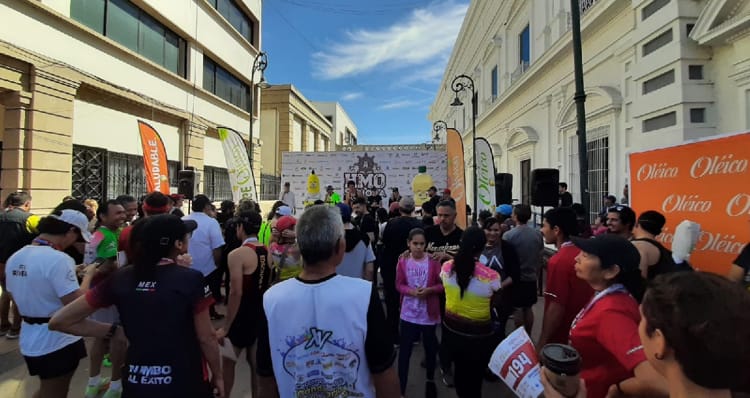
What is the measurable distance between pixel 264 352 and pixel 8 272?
90.9 inches

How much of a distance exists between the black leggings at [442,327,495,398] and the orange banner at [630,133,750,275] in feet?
10.1

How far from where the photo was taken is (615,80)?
9.81 metres

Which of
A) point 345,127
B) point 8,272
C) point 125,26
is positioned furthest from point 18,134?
point 345,127

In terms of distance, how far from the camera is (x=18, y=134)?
817 cm

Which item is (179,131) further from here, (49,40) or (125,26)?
(49,40)

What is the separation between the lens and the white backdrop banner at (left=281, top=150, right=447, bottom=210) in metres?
21.0

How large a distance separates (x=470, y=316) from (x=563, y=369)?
1.77 metres

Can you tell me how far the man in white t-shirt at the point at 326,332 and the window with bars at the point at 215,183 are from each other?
583 inches

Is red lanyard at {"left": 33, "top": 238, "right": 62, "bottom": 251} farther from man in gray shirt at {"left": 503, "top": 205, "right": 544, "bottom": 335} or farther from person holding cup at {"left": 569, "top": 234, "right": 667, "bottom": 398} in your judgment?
man in gray shirt at {"left": 503, "top": 205, "right": 544, "bottom": 335}

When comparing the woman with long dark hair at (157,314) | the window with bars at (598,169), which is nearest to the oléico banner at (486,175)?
the window with bars at (598,169)

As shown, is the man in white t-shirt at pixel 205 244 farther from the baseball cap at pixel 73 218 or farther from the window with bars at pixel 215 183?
the window with bars at pixel 215 183

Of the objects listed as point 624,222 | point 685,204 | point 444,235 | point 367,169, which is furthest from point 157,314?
point 367,169

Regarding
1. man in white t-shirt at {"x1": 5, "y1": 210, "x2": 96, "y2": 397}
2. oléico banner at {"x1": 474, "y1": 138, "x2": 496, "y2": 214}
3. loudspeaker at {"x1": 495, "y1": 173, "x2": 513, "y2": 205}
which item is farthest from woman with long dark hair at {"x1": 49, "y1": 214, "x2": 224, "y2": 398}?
loudspeaker at {"x1": 495, "y1": 173, "x2": 513, "y2": 205}

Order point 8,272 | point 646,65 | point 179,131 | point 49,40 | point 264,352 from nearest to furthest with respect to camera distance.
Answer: point 264,352 → point 8,272 → point 646,65 → point 49,40 → point 179,131
